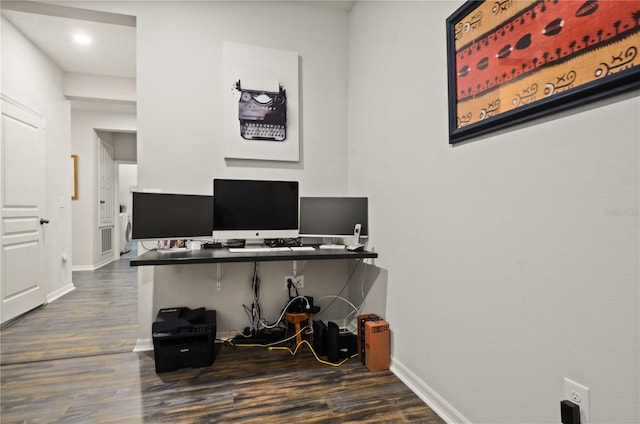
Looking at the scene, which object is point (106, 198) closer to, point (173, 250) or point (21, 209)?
point (21, 209)

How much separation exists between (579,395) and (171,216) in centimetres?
229

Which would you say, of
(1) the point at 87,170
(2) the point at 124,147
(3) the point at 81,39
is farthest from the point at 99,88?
(2) the point at 124,147

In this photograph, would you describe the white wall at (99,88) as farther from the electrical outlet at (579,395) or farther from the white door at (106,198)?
the electrical outlet at (579,395)

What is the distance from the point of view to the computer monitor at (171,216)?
2.13m

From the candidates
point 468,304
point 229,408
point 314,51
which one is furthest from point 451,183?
point 314,51

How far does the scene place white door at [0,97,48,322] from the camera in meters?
2.97

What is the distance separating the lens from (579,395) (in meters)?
1.04

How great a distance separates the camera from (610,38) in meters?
0.95

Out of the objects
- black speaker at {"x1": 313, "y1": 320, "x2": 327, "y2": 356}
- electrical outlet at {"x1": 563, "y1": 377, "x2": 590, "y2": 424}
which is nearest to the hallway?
black speaker at {"x1": 313, "y1": 320, "x2": 327, "y2": 356}

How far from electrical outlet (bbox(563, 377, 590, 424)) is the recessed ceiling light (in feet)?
15.3

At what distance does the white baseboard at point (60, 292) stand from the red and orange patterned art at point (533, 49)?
4571 millimetres

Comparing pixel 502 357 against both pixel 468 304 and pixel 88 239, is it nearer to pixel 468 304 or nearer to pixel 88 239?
pixel 468 304

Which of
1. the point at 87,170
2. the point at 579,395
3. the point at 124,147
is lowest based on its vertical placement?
the point at 579,395

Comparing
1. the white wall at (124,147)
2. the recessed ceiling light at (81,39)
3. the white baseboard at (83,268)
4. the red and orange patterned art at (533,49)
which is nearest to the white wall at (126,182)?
the white wall at (124,147)
